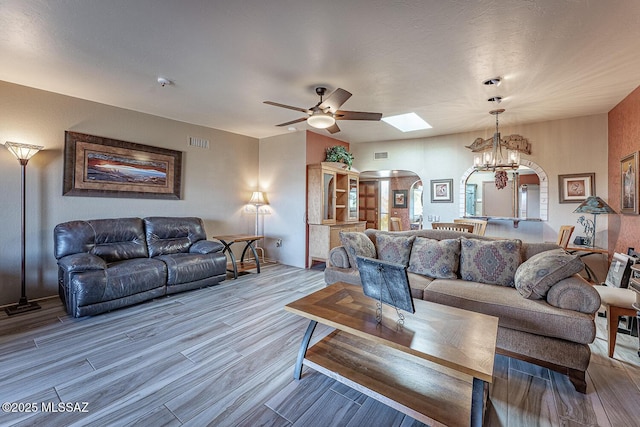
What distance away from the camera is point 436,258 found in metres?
2.95

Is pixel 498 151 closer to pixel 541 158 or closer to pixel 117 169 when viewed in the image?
pixel 541 158

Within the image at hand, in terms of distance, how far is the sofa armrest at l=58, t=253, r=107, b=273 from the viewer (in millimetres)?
2936

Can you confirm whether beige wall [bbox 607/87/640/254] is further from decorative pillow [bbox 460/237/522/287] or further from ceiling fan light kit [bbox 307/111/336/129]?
ceiling fan light kit [bbox 307/111/336/129]

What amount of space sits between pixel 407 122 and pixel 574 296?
3593mm

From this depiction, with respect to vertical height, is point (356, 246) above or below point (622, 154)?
below

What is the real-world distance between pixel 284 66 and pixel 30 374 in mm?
3335

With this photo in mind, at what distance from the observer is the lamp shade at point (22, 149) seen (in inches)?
120

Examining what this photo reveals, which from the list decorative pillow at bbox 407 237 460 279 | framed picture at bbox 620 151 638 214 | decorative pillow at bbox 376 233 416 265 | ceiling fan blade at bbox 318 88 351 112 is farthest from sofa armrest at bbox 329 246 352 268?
framed picture at bbox 620 151 638 214

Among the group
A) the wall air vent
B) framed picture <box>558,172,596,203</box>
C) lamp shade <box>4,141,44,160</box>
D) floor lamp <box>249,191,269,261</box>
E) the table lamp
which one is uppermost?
the wall air vent

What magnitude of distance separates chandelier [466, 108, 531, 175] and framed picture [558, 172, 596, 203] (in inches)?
28.9

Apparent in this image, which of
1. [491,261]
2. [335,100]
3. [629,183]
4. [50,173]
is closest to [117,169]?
[50,173]

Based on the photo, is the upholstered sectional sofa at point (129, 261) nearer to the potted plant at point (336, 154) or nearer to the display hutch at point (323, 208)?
the display hutch at point (323, 208)

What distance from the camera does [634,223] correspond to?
3396 millimetres

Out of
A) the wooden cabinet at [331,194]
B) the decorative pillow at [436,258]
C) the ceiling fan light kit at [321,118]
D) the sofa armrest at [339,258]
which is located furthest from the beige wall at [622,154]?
the wooden cabinet at [331,194]
